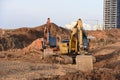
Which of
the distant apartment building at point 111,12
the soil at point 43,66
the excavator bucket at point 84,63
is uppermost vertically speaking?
the distant apartment building at point 111,12

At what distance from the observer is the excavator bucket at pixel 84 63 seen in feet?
56.1

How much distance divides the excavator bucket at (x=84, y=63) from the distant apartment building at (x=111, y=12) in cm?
5774

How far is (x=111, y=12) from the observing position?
7494 centimetres

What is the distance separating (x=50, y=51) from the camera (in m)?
25.0

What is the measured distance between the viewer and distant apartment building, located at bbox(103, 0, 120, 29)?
7462 cm

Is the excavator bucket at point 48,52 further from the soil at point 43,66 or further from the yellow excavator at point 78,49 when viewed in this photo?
the soil at point 43,66

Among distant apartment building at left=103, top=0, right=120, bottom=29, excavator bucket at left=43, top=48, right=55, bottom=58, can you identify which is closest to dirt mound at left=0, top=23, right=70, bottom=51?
excavator bucket at left=43, top=48, right=55, bottom=58

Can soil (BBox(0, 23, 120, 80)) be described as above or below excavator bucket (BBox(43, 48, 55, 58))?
below

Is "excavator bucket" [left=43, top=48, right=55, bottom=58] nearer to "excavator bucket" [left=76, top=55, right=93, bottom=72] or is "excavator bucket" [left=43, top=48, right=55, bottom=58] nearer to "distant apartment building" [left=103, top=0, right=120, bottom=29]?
"excavator bucket" [left=76, top=55, right=93, bottom=72]

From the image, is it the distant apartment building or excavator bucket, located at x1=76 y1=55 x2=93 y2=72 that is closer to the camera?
excavator bucket, located at x1=76 y1=55 x2=93 y2=72

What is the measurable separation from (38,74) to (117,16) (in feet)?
197

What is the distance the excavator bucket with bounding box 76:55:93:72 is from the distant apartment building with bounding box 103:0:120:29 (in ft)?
189

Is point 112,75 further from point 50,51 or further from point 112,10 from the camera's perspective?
point 112,10

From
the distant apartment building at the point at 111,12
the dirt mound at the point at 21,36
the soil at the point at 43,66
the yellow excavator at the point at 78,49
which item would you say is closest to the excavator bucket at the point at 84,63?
the yellow excavator at the point at 78,49
